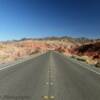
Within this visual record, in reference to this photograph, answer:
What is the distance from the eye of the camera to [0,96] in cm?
952

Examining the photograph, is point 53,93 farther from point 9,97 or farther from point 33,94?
point 9,97

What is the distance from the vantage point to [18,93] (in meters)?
10.3

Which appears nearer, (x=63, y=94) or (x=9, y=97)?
(x=9, y=97)

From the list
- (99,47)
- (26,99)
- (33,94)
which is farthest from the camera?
(99,47)

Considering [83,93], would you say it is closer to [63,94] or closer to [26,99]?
[63,94]

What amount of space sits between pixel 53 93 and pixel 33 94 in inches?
36.1

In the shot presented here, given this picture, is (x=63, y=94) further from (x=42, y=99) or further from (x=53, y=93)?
(x=42, y=99)

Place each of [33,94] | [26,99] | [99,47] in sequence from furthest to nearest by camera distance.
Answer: [99,47], [33,94], [26,99]

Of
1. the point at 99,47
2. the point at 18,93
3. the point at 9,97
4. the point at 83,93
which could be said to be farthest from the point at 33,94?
the point at 99,47

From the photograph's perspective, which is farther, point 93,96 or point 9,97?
point 93,96

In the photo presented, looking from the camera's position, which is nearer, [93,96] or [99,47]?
[93,96]

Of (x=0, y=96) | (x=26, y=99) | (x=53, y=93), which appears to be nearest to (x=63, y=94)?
(x=53, y=93)

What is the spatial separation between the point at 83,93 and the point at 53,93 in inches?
51.0

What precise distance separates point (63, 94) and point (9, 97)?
231 centimetres
